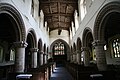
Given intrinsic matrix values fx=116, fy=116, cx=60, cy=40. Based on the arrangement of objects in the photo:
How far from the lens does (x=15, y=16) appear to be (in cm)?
700

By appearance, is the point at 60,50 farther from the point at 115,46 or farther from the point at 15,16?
the point at 15,16

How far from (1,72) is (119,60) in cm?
1143

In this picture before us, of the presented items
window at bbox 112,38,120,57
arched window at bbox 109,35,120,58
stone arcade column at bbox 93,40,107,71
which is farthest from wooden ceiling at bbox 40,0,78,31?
stone arcade column at bbox 93,40,107,71

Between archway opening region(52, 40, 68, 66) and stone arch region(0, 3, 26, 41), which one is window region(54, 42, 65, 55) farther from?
stone arch region(0, 3, 26, 41)

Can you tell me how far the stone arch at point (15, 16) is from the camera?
5672mm

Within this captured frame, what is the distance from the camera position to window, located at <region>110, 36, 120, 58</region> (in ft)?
42.0

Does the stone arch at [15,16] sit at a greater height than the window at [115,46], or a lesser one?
greater

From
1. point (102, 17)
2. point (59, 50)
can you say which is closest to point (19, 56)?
point (102, 17)

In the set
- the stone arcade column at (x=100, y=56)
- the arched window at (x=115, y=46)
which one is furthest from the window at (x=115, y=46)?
the stone arcade column at (x=100, y=56)

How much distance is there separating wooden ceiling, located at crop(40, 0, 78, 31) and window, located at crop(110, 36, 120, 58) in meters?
6.33

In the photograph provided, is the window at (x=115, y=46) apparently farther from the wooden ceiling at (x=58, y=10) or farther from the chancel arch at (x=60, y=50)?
the chancel arch at (x=60, y=50)

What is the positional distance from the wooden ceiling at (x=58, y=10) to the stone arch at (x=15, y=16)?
8.14 metres

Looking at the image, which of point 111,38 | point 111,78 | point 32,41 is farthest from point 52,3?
point 111,78

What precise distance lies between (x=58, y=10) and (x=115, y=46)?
9190 mm
